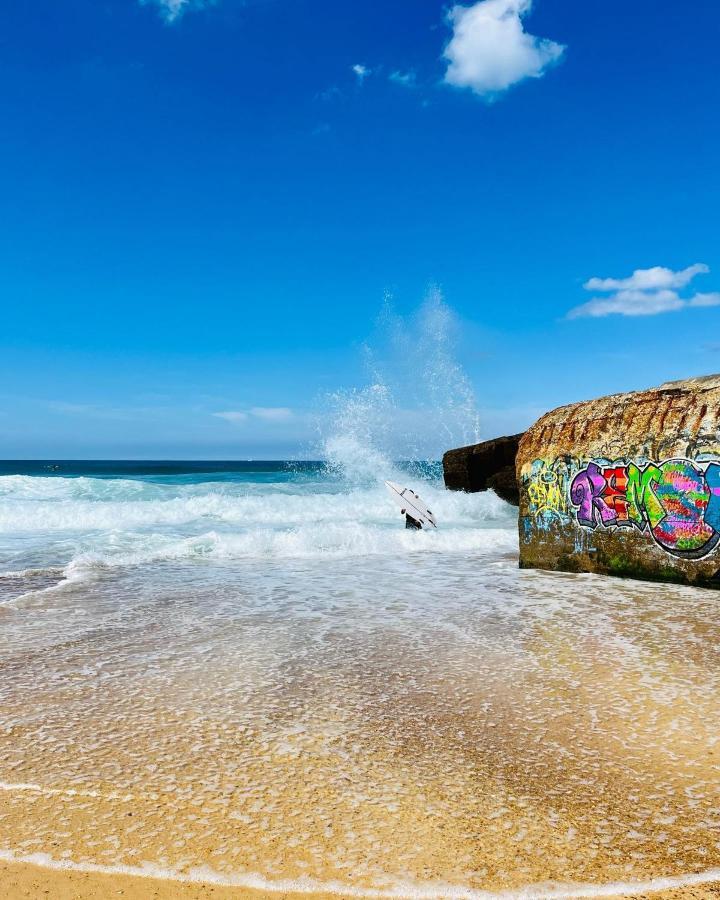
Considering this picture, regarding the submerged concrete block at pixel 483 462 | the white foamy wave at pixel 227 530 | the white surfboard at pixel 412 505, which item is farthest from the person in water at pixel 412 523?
the submerged concrete block at pixel 483 462

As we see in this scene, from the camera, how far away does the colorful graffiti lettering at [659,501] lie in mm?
6562

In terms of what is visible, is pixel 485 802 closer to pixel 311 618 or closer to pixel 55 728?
pixel 55 728

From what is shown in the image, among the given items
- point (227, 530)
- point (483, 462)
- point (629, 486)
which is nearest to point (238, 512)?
point (227, 530)

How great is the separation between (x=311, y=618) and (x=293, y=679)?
157 cm

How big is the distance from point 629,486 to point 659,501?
37cm

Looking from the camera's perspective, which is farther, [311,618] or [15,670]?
[311,618]

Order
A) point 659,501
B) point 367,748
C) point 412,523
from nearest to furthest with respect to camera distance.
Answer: point 367,748, point 659,501, point 412,523

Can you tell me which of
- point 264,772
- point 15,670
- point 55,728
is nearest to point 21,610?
point 15,670

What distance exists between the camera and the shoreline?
189 centimetres

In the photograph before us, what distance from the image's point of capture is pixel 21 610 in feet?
18.7

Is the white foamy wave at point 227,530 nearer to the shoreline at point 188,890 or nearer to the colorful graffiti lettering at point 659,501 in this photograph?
the colorful graffiti lettering at point 659,501

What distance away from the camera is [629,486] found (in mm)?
7125

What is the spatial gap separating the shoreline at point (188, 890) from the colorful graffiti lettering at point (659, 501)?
17.3 ft

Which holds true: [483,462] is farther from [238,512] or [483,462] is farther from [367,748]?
[367,748]
